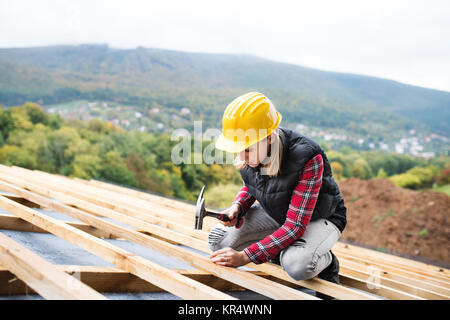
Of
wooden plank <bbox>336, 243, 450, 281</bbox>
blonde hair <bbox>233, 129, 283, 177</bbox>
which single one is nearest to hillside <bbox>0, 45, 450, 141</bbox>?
wooden plank <bbox>336, 243, 450, 281</bbox>

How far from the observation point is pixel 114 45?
25.4m

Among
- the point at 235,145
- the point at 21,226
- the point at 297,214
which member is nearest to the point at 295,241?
the point at 297,214

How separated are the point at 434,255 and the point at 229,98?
1501 centimetres

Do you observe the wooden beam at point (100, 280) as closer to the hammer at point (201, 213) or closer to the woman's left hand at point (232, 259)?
the woman's left hand at point (232, 259)

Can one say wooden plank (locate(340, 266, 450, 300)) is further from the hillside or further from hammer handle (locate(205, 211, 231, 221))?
the hillside

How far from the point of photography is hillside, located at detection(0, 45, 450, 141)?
1883 cm

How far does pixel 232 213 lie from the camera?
179 cm

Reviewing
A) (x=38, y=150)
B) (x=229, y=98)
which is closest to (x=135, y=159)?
(x=38, y=150)

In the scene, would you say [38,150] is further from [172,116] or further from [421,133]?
[421,133]

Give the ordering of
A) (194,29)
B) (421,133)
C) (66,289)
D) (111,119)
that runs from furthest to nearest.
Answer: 1. (194,29)
2. (111,119)
3. (421,133)
4. (66,289)

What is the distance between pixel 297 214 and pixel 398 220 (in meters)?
8.68

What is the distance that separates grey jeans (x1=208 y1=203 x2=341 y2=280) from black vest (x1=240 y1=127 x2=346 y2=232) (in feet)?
0.24

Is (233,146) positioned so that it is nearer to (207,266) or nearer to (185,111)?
(207,266)

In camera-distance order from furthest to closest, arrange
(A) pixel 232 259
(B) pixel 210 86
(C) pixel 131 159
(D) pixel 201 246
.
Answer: (B) pixel 210 86, (C) pixel 131 159, (D) pixel 201 246, (A) pixel 232 259
